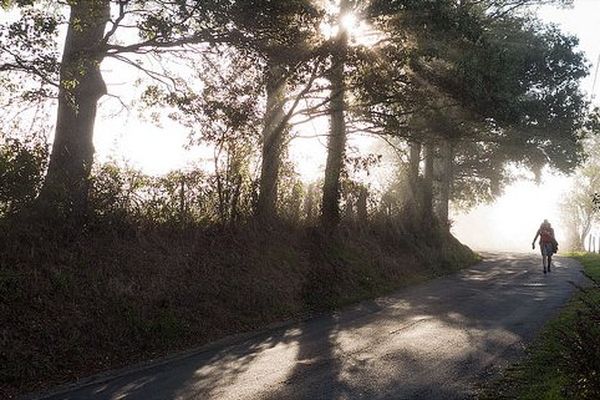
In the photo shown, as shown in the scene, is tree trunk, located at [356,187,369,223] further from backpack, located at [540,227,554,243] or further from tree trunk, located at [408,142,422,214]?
backpack, located at [540,227,554,243]

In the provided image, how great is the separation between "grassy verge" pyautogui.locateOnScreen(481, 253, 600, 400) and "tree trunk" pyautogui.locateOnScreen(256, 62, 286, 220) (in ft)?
27.0

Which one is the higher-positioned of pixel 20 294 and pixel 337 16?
pixel 337 16

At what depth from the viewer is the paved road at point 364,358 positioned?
22.8ft

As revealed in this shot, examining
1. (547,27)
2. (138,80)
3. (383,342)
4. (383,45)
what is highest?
(547,27)

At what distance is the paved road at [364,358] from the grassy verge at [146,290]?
0.73 metres

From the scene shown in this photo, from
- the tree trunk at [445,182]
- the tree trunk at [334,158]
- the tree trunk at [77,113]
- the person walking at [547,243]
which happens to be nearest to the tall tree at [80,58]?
the tree trunk at [77,113]

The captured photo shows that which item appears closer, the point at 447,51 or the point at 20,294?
the point at 20,294

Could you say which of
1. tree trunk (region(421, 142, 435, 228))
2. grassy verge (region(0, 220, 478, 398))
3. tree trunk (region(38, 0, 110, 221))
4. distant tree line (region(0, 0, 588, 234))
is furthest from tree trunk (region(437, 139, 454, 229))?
tree trunk (region(38, 0, 110, 221))

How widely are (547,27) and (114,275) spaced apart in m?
23.9

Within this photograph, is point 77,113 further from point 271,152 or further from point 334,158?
point 334,158

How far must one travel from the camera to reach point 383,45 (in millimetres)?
14844

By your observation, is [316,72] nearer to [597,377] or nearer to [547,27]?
[597,377]

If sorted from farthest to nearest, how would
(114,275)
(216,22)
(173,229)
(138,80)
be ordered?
(138,80) → (173,229) → (216,22) → (114,275)

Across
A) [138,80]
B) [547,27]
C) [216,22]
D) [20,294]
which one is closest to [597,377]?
[20,294]
